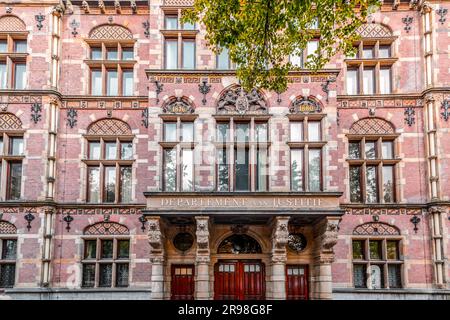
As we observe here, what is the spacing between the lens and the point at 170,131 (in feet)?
51.4

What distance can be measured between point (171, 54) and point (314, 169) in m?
6.97

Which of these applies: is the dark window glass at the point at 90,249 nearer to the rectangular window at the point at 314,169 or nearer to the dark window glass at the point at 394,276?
the rectangular window at the point at 314,169

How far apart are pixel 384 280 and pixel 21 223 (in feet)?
45.2

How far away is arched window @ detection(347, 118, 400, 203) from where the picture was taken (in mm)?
16688

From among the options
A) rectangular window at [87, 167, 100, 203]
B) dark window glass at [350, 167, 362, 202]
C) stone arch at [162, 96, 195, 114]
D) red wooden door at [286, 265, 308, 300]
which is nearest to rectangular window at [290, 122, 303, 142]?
dark window glass at [350, 167, 362, 202]

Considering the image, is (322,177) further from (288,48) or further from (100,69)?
(100,69)

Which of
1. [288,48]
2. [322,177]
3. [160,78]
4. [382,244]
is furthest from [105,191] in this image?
[382,244]

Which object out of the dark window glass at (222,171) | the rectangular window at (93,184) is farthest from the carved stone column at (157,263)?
the rectangular window at (93,184)

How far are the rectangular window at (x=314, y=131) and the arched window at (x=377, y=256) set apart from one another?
154 inches

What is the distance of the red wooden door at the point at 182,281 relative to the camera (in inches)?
609

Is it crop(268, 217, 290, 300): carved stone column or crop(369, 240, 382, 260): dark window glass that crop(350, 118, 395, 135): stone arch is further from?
crop(268, 217, 290, 300): carved stone column

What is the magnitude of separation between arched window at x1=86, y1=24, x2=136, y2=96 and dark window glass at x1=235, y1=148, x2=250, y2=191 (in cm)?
541

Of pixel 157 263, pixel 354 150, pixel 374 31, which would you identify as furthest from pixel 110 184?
pixel 374 31
